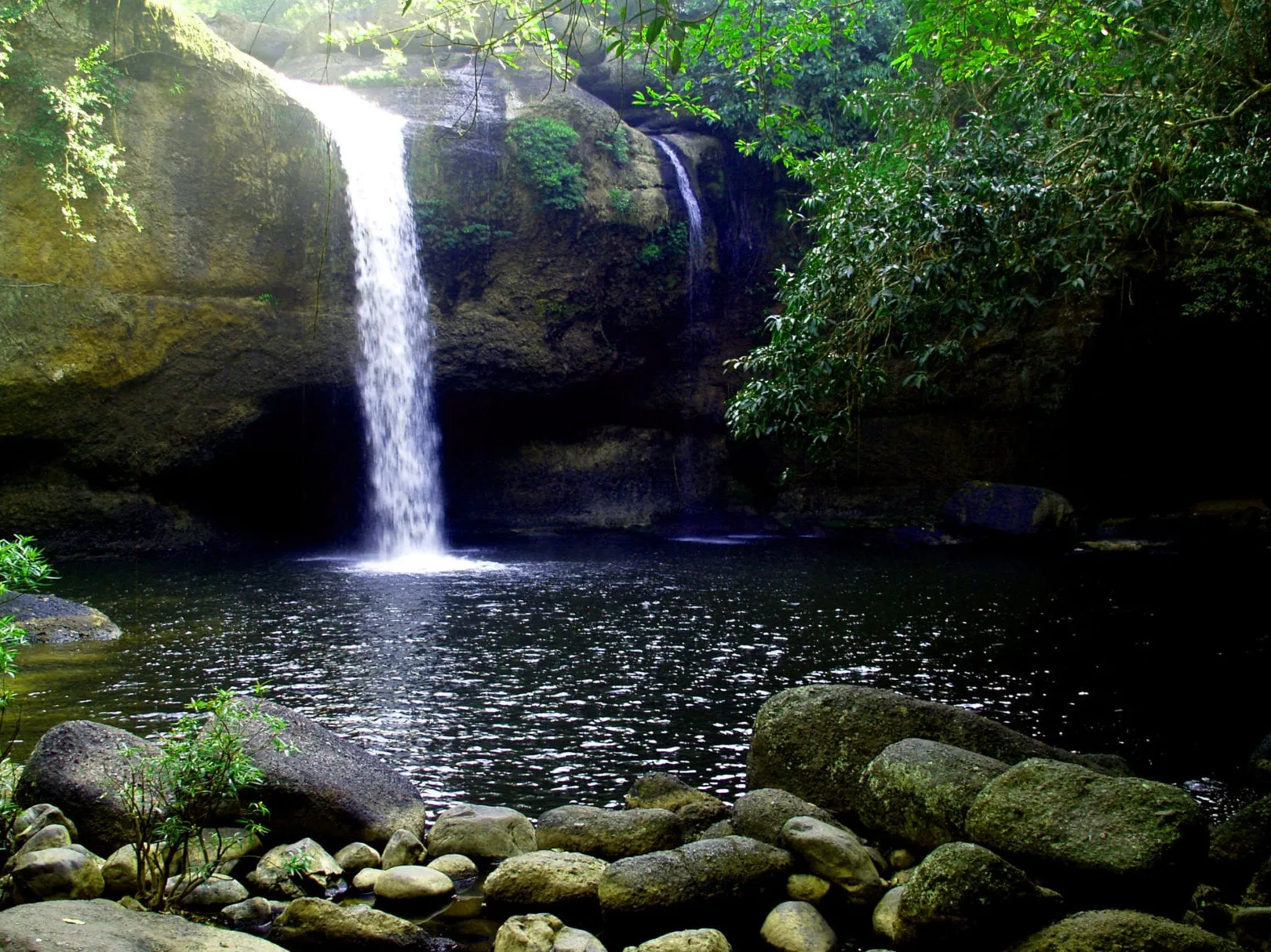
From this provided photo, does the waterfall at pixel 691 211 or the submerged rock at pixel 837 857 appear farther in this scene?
the waterfall at pixel 691 211

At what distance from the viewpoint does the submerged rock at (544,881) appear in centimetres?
488

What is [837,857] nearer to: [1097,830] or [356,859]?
[1097,830]

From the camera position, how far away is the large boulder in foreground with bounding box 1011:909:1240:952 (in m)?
3.55

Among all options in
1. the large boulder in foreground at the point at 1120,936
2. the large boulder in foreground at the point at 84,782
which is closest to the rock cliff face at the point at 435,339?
the large boulder in foreground at the point at 84,782

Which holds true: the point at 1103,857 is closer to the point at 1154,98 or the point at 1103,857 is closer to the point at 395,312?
the point at 1154,98

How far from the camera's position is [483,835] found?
5.50m

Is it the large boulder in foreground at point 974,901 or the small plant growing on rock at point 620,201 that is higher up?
the small plant growing on rock at point 620,201

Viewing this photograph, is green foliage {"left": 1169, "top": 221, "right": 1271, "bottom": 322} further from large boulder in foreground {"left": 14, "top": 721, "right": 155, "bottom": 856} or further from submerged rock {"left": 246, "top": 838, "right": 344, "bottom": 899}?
large boulder in foreground {"left": 14, "top": 721, "right": 155, "bottom": 856}

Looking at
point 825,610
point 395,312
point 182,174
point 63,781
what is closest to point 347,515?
point 395,312

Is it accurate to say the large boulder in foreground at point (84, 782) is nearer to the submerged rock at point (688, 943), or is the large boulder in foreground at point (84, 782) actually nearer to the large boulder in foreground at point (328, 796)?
the large boulder in foreground at point (328, 796)

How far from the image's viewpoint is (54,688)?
8.62 m

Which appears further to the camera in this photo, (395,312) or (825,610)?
(395,312)

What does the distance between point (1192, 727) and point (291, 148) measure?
18.9m

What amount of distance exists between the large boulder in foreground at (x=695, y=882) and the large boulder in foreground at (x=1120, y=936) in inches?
52.2
